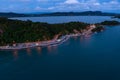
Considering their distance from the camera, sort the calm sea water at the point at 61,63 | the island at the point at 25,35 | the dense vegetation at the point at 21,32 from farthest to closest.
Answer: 1. the dense vegetation at the point at 21,32
2. the island at the point at 25,35
3. the calm sea water at the point at 61,63

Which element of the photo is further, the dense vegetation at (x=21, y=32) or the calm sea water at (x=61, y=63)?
the dense vegetation at (x=21, y=32)

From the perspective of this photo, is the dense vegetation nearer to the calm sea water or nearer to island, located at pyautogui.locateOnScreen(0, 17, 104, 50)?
island, located at pyautogui.locateOnScreen(0, 17, 104, 50)

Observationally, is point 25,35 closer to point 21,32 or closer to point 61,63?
point 21,32

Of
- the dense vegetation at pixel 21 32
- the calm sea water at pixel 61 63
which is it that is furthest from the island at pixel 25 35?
the calm sea water at pixel 61 63

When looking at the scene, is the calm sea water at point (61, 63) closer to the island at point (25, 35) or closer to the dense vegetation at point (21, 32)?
the island at point (25, 35)

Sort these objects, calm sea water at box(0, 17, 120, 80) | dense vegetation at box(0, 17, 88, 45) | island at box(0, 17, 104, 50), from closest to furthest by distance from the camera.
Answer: calm sea water at box(0, 17, 120, 80), island at box(0, 17, 104, 50), dense vegetation at box(0, 17, 88, 45)

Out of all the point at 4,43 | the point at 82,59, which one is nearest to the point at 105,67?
the point at 82,59

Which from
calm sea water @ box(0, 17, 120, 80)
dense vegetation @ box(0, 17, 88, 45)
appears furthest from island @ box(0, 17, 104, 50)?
calm sea water @ box(0, 17, 120, 80)

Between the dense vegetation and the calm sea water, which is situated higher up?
the dense vegetation

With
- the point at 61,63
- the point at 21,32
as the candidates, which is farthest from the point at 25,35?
the point at 61,63

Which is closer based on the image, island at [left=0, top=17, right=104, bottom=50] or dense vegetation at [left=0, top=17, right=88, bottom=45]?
island at [left=0, top=17, right=104, bottom=50]

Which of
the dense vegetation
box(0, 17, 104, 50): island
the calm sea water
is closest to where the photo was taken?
the calm sea water
